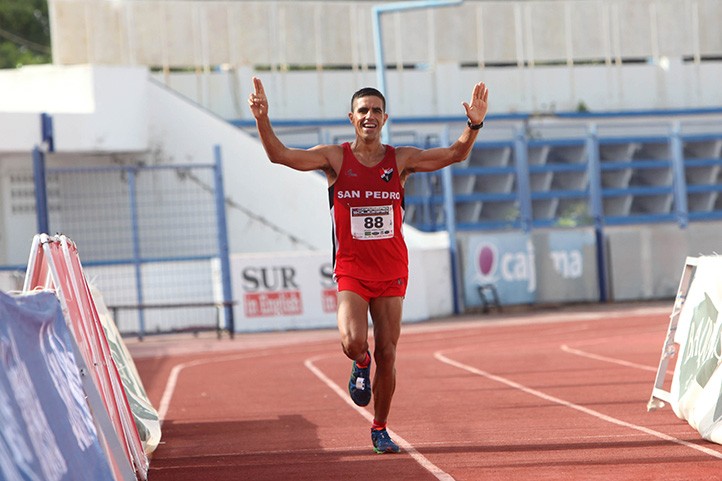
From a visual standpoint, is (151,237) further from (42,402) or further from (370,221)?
(42,402)

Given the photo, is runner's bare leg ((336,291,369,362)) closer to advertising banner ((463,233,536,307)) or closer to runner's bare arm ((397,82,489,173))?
runner's bare arm ((397,82,489,173))

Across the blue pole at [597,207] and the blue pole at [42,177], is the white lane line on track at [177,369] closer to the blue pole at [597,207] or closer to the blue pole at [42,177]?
the blue pole at [42,177]

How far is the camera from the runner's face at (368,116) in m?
8.41

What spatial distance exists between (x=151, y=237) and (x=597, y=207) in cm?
1041

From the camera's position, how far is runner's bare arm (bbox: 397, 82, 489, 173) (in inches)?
333

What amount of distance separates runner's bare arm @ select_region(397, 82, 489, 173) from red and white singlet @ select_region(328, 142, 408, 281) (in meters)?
0.17

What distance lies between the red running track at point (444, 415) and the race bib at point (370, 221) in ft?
4.60

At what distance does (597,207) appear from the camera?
3042 centimetres

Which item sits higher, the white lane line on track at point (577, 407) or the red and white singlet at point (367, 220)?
the red and white singlet at point (367, 220)

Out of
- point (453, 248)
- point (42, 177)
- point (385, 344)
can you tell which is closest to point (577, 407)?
point (385, 344)

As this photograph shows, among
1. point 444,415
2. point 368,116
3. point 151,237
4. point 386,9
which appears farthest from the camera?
point 151,237

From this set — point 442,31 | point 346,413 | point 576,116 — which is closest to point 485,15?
point 442,31

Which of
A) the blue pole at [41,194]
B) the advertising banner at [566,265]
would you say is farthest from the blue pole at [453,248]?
the blue pole at [41,194]

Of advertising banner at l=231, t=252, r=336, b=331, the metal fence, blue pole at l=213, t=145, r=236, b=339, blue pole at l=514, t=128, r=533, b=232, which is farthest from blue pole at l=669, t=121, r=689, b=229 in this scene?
blue pole at l=213, t=145, r=236, b=339
